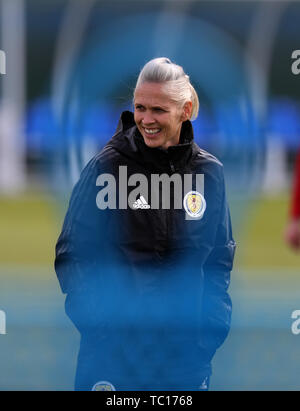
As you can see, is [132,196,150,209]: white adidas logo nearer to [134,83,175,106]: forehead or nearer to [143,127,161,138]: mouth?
[143,127,161,138]: mouth

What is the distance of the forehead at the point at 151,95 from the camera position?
3861 mm

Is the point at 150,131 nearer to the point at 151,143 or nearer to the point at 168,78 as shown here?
the point at 151,143

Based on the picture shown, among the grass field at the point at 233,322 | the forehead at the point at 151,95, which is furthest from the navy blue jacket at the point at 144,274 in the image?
the grass field at the point at 233,322

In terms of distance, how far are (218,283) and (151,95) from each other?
0.74m

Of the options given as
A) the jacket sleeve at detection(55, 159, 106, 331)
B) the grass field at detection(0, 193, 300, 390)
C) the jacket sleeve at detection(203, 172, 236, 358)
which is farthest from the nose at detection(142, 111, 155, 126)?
the grass field at detection(0, 193, 300, 390)

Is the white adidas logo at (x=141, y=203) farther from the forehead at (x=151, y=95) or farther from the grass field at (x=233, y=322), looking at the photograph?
the grass field at (x=233, y=322)

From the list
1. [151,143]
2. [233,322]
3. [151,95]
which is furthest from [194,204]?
[233,322]

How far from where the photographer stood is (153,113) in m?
3.87

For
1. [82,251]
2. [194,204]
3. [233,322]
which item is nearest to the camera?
[82,251]

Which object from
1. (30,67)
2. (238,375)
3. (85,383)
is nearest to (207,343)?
(85,383)

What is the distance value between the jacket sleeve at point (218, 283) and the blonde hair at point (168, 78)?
13.9 inches

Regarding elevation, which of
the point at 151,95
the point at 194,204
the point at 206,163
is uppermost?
the point at 151,95

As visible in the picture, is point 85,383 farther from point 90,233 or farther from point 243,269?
point 243,269

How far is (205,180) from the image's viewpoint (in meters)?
3.97
